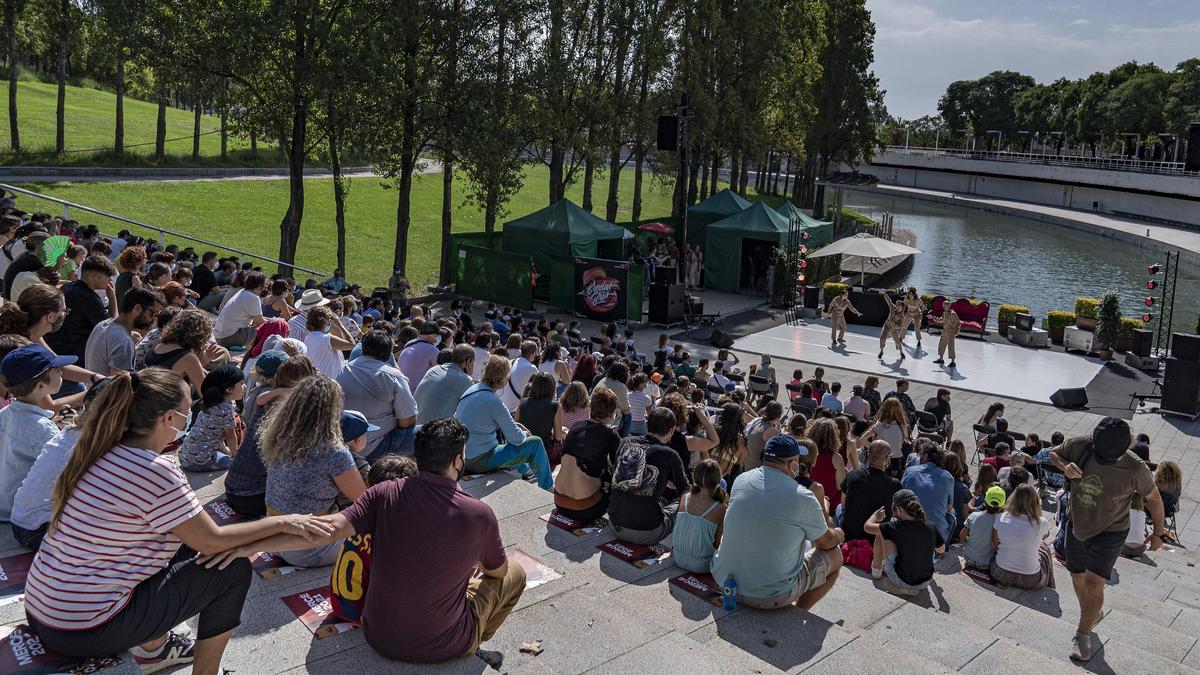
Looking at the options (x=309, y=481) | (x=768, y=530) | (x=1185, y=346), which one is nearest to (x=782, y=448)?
(x=768, y=530)

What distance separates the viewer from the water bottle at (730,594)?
5887 mm

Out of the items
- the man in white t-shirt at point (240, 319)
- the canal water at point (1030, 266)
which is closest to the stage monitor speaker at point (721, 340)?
the man in white t-shirt at point (240, 319)

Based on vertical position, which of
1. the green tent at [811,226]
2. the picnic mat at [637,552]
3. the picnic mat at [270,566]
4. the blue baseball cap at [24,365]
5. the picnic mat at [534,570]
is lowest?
the picnic mat at [637,552]

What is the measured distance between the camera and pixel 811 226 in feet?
102

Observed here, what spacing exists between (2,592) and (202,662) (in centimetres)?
194

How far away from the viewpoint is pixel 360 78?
75.9 ft

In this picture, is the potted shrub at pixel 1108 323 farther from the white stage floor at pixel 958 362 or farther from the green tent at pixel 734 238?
the green tent at pixel 734 238

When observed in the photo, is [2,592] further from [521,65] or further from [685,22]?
[685,22]

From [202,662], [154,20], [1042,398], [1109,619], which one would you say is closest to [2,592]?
[202,662]

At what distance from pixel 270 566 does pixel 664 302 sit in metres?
19.3

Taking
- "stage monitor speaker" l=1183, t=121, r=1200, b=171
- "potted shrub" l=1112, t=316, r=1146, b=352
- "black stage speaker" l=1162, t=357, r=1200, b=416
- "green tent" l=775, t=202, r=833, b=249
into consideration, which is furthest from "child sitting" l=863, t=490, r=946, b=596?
"green tent" l=775, t=202, r=833, b=249

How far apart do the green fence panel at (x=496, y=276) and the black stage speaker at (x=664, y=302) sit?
11.2ft

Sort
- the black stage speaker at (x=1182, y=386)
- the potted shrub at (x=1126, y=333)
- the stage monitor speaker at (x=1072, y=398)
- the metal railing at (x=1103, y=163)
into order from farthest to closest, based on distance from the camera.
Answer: the metal railing at (x=1103, y=163)
the potted shrub at (x=1126, y=333)
the stage monitor speaker at (x=1072, y=398)
the black stage speaker at (x=1182, y=386)

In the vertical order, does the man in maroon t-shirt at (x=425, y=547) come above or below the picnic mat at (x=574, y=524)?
above
